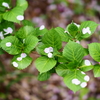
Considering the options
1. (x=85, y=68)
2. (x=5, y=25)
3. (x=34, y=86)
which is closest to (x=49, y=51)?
(x=85, y=68)

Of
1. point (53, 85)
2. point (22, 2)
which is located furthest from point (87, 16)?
point (22, 2)

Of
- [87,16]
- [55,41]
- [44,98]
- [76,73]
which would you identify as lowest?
[44,98]

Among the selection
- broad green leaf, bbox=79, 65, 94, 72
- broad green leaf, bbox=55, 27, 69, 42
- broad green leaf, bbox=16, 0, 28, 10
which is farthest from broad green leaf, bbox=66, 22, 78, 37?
broad green leaf, bbox=16, 0, 28, 10

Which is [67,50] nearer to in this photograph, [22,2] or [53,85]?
[22,2]

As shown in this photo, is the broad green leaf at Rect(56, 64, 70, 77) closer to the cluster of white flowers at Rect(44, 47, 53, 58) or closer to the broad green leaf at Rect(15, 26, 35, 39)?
the cluster of white flowers at Rect(44, 47, 53, 58)

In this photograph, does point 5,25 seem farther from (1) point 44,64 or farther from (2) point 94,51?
(2) point 94,51
